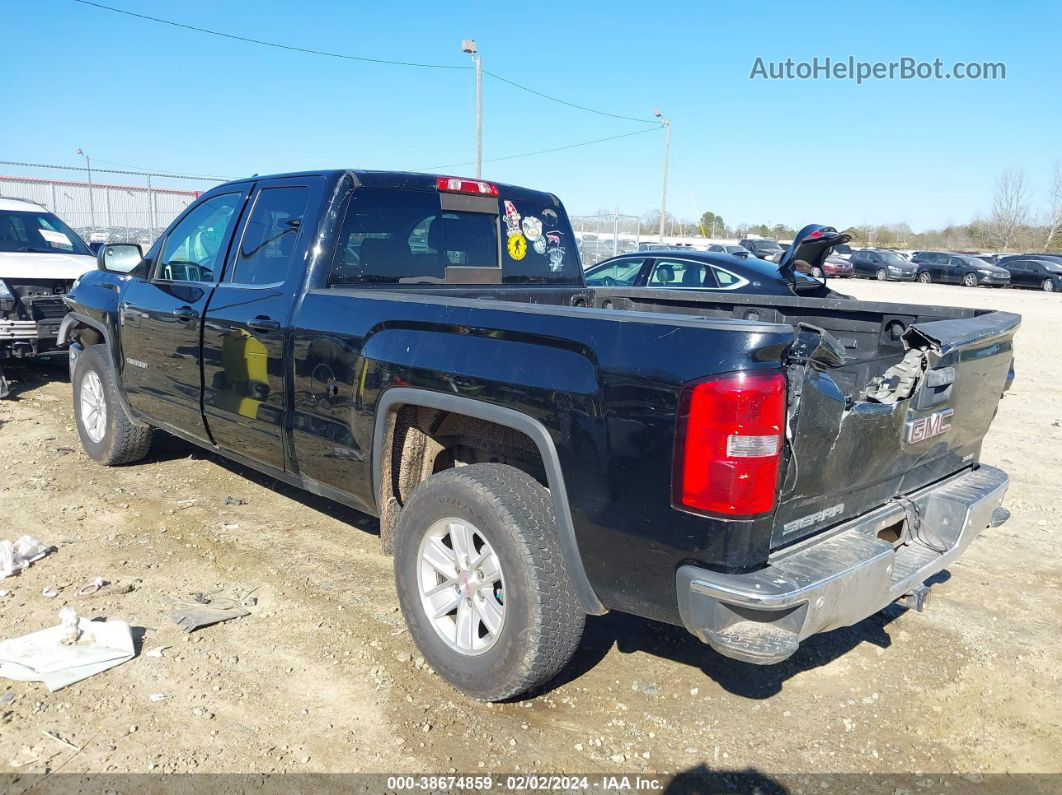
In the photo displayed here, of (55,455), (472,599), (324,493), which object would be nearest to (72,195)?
(55,455)

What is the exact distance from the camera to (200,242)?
4617 mm

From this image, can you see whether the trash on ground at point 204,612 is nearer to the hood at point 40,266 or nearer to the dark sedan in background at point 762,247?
the hood at point 40,266

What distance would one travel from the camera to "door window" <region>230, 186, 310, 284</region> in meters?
3.88

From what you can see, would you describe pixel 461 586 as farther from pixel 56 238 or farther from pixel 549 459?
pixel 56 238

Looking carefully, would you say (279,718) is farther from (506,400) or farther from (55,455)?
(55,455)

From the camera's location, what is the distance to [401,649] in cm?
342

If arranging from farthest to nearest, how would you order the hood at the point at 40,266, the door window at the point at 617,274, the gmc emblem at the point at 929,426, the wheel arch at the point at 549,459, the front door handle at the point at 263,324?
the door window at the point at 617,274 < the hood at the point at 40,266 < the front door handle at the point at 263,324 < the gmc emblem at the point at 929,426 < the wheel arch at the point at 549,459

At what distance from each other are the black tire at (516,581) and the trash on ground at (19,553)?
242 centimetres

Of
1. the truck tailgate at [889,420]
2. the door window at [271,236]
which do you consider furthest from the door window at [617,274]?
the truck tailgate at [889,420]

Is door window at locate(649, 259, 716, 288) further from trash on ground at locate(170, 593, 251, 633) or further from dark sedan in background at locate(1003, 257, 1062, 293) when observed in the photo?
dark sedan in background at locate(1003, 257, 1062, 293)

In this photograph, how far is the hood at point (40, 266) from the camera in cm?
795

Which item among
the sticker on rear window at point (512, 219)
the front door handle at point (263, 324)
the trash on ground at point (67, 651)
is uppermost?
the sticker on rear window at point (512, 219)

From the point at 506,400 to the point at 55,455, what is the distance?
4.80 m

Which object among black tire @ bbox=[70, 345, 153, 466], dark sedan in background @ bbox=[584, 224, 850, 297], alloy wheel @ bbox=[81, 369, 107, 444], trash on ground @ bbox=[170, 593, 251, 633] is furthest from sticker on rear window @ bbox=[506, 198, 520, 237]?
dark sedan in background @ bbox=[584, 224, 850, 297]
